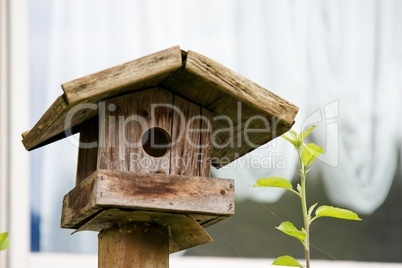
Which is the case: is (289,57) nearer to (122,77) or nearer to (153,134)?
(153,134)

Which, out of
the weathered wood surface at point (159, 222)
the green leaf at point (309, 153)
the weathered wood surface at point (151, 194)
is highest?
the green leaf at point (309, 153)

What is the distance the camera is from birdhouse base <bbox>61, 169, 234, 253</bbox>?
5.35 ft

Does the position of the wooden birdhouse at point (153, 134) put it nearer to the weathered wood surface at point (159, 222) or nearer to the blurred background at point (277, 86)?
the weathered wood surface at point (159, 222)

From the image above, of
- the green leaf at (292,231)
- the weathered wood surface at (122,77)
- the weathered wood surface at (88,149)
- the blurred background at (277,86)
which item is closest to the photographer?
the weathered wood surface at (122,77)

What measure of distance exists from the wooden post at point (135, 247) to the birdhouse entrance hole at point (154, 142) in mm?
195

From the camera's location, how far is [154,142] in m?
1.91

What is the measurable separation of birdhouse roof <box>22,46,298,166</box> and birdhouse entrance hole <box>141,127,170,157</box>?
12 cm

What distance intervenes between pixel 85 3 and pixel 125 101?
1193 mm

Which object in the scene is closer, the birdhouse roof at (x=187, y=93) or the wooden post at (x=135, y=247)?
the birdhouse roof at (x=187, y=93)

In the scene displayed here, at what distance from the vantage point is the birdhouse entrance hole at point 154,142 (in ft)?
6.20

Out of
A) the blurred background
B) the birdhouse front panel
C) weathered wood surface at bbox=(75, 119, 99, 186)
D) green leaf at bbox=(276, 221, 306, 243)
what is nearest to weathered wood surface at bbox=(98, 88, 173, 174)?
the birdhouse front panel

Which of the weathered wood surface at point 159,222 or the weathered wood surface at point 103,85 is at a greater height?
the weathered wood surface at point 103,85

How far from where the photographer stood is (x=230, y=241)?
2838mm

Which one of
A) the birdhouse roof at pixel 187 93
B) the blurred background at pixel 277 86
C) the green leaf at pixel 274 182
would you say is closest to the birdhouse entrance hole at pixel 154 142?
the birdhouse roof at pixel 187 93
